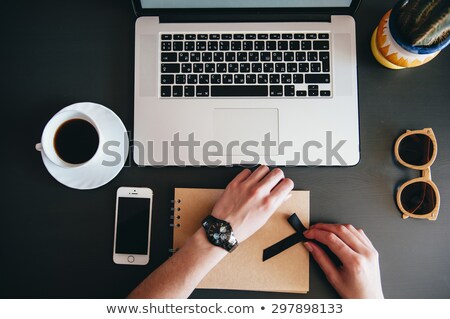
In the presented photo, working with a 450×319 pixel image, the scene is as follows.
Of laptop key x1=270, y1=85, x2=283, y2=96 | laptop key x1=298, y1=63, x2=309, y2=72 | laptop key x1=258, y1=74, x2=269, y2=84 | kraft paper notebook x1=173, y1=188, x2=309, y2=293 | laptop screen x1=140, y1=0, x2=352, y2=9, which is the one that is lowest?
kraft paper notebook x1=173, y1=188, x2=309, y2=293

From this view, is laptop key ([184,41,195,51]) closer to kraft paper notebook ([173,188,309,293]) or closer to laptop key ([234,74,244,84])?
laptop key ([234,74,244,84])

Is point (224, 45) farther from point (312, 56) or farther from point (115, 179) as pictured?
point (115, 179)

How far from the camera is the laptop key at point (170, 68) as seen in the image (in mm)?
770

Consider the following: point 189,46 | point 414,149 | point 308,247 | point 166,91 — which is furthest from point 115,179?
point 414,149

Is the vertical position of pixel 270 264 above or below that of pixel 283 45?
below

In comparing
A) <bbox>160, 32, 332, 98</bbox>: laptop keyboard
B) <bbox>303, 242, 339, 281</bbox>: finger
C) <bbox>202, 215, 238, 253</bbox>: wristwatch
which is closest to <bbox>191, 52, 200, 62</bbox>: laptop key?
<bbox>160, 32, 332, 98</bbox>: laptop keyboard

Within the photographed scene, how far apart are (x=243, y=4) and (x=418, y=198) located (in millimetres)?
536

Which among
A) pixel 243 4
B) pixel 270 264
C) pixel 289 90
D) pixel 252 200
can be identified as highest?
pixel 243 4

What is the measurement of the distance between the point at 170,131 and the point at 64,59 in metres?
0.29

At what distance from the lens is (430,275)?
75 cm

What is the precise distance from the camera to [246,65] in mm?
765

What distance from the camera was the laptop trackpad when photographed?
755 mm

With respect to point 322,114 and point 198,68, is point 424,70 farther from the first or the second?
point 198,68
